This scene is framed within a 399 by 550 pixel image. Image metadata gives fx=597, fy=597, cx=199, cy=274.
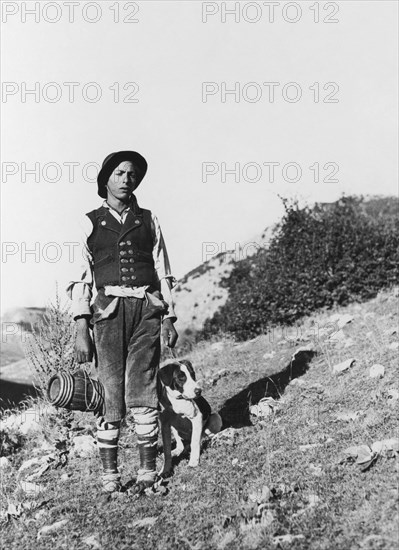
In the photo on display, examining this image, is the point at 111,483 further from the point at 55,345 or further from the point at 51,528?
the point at 55,345

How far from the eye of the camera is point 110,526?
4.51m

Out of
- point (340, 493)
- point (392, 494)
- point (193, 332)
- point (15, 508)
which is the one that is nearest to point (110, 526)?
point (15, 508)

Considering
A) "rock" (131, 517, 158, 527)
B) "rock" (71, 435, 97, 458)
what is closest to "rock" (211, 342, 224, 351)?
"rock" (71, 435, 97, 458)

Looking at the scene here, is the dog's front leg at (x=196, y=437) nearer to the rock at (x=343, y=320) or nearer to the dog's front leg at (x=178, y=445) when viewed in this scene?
the dog's front leg at (x=178, y=445)

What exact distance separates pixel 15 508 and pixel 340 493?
9.33 ft

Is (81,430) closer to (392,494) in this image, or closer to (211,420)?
(211,420)

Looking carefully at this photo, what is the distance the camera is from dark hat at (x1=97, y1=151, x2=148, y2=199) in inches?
205

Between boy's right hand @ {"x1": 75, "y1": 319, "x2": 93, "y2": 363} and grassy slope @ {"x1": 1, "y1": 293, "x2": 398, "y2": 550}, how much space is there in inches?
48.4

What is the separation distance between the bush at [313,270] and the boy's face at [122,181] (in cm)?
848

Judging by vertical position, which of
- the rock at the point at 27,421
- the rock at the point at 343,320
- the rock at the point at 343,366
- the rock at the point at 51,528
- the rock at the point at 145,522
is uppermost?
the rock at the point at 343,320

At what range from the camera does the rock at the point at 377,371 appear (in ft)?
23.1

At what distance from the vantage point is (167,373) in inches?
215

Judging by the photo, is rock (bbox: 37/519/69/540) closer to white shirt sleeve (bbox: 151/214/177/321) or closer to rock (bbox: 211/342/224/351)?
white shirt sleeve (bbox: 151/214/177/321)

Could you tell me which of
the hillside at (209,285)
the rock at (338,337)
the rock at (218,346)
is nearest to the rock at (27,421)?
the rock at (338,337)
